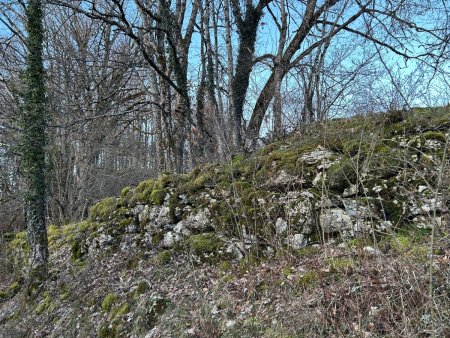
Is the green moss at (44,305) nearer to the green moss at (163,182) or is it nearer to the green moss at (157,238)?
the green moss at (157,238)

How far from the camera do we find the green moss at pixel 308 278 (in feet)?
10.5

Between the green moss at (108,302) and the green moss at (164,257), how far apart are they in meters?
0.73

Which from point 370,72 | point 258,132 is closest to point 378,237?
point 258,132

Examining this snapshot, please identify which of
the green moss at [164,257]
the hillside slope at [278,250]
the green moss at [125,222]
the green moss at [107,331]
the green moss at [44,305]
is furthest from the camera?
the green moss at [125,222]

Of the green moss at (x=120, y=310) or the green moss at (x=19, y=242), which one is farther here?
the green moss at (x=19, y=242)

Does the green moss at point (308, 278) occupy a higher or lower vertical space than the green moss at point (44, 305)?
higher

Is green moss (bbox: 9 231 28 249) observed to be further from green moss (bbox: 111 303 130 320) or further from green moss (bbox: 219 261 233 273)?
green moss (bbox: 219 261 233 273)

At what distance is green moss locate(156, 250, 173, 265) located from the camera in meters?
4.84

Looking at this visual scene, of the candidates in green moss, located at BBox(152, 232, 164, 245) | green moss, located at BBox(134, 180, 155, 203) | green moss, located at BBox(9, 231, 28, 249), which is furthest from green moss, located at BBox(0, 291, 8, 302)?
green moss, located at BBox(152, 232, 164, 245)

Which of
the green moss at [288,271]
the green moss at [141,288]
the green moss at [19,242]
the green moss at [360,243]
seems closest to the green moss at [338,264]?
the green moss at [360,243]

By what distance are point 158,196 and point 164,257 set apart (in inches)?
48.1

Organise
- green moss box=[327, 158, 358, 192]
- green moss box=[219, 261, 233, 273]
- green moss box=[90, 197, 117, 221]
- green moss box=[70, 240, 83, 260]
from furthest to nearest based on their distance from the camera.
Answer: green moss box=[90, 197, 117, 221] → green moss box=[70, 240, 83, 260] → green moss box=[327, 158, 358, 192] → green moss box=[219, 261, 233, 273]

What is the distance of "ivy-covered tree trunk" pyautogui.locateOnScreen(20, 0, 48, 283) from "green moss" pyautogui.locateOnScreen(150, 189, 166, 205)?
215 centimetres

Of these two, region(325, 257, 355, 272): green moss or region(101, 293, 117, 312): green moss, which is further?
region(101, 293, 117, 312): green moss
